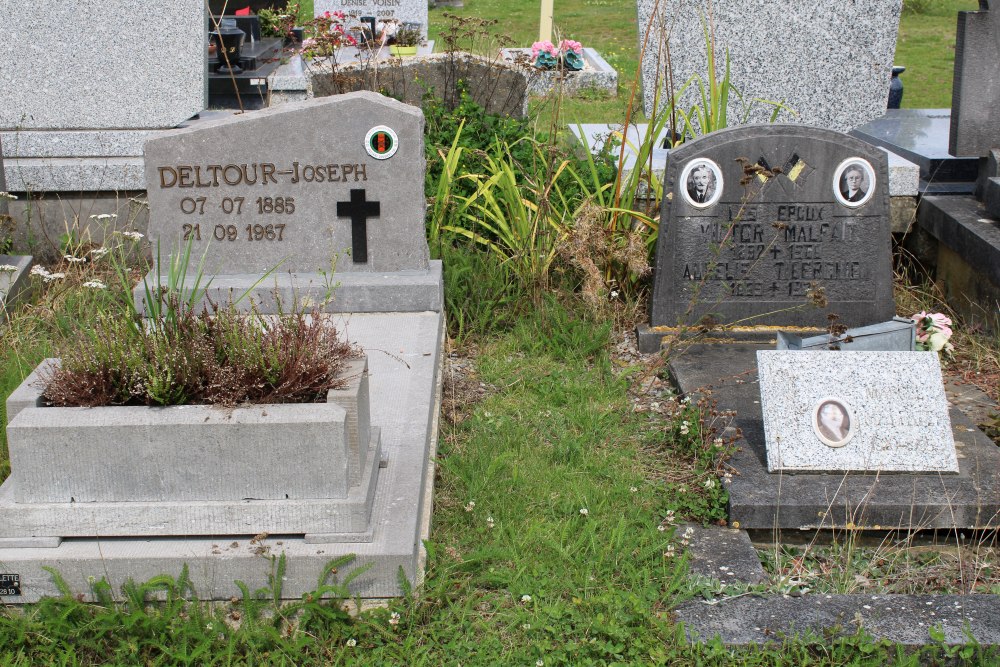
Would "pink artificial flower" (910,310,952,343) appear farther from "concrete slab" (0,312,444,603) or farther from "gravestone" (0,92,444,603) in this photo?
"concrete slab" (0,312,444,603)

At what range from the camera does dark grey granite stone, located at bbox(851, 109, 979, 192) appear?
556 cm

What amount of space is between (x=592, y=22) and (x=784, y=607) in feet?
48.5

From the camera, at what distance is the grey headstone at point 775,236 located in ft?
14.6

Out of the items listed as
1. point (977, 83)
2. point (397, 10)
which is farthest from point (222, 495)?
point (397, 10)

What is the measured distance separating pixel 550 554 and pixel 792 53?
14.6ft

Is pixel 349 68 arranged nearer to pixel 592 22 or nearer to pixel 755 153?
pixel 755 153

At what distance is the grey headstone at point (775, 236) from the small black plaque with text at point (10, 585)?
115 inches

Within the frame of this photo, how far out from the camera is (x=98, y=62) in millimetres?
5820

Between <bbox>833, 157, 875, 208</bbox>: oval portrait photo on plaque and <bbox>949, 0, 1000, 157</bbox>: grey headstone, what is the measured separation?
98 centimetres

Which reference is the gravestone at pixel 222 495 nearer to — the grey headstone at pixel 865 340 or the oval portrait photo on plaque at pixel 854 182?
the grey headstone at pixel 865 340

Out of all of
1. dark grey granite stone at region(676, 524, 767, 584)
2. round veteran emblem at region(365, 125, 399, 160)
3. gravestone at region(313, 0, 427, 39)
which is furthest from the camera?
gravestone at region(313, 0, 427, 39)

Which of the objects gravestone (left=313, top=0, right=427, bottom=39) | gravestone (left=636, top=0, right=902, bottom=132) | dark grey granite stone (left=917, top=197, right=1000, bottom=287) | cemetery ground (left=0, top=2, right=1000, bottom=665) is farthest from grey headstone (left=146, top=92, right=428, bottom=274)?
gravestone (left=313, top=0, right=427, bottom=39)

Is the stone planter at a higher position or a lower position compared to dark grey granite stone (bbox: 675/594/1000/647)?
higher

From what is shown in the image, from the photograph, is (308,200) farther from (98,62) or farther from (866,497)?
(866,497)
